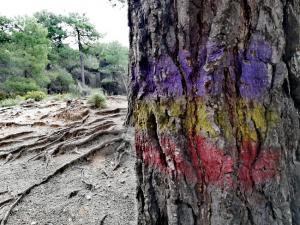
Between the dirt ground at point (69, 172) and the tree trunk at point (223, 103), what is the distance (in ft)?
4.89

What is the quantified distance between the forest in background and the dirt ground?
712cm

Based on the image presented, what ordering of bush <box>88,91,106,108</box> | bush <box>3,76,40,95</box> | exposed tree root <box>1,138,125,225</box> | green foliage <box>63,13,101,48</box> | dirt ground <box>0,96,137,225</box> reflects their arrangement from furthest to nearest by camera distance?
1. green foliage <box>63,13,101,48</box>
2. bush <box>3,76,40,95</box>
3. bush <box>88,91,106,108</box>
4. exposed tree root <box>1,138,125,225</box>
5. dirt ground <box>0,96,137,225</box>

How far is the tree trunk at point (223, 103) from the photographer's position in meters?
1.26

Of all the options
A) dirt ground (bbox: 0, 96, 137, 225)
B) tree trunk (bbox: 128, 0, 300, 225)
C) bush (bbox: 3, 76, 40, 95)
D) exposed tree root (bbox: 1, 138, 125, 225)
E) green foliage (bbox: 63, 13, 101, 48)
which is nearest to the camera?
tree trunk (bbox: 128, 0, 300, 225)

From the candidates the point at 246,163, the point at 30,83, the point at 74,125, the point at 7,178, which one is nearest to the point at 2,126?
the point at 74,125

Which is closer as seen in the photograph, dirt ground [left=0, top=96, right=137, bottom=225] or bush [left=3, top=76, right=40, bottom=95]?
dirt ground [left=0, top=96, right=137, bottom=225]

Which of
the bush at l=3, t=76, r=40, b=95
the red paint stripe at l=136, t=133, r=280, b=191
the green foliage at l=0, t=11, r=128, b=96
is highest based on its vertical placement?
the green foliage at l=0, t=11, r=128, b=96

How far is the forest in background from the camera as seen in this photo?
1605cm

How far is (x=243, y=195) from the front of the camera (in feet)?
4.37

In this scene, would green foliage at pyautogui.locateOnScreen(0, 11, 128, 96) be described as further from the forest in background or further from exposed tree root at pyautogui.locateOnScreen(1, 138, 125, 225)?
exposed tree root at pyautogui.locateOnScreen(1, 138, 125, 225)

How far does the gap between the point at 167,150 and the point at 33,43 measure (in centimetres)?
1651

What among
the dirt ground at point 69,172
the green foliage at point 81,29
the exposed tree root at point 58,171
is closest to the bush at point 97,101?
the dirt ground at point 69,172

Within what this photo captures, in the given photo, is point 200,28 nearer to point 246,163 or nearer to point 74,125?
point 246,163

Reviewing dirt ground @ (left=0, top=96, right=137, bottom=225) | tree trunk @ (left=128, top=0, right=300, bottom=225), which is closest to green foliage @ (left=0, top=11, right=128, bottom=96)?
dirt ground @ (left=0, top=96, right=137, bottom=225)
